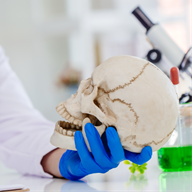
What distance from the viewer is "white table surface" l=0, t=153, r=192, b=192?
771 mm

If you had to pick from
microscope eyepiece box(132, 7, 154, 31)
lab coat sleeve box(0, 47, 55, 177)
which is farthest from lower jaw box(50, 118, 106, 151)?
microscope eyepiece box(132, 7, 154, 31)

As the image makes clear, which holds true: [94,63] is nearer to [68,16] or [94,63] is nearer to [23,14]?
[68,16]

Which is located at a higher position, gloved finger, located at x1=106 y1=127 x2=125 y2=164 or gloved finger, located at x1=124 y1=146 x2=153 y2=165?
gloved finger, located at x1=106 y1=127 x2=125 y2=164

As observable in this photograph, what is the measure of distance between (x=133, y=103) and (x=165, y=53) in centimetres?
43

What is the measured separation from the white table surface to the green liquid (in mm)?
26

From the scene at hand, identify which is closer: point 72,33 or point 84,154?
point 84,154

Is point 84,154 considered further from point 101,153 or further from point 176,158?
point 176,158

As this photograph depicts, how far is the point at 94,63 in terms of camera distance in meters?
4.24

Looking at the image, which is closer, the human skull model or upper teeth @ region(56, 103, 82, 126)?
the human skull model

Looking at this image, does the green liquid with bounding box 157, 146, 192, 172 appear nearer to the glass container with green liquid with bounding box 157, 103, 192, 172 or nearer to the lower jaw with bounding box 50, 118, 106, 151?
the glass container with green liquid with bounding box 157, 103, 192, 172

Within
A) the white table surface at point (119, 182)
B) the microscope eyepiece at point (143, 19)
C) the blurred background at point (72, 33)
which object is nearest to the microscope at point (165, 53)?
the microscope eyepiece at point (143, 19)

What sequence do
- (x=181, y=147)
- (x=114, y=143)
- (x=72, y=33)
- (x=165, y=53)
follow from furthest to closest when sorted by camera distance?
(x=72, y=33)
(x=165, y=53)
(x=181, y=147)
(x=114, y=143)

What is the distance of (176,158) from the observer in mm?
918

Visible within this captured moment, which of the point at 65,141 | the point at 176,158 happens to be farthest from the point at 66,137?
the point at 176,158
